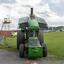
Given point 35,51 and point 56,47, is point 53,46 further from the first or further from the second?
point 35,51

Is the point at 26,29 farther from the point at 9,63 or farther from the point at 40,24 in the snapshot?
the point at 9,63

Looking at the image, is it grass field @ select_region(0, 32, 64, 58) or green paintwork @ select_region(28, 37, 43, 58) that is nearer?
green paintwork @ select_region(28, 37, 43, 58)

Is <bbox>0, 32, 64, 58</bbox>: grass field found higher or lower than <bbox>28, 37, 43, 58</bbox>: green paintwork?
lower

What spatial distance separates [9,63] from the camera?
16.3m

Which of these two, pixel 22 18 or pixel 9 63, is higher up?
pixel 22 18

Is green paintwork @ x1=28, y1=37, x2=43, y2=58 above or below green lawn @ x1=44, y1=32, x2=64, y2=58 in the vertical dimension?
above

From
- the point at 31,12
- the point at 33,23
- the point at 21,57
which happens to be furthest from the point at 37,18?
the point at 21,57

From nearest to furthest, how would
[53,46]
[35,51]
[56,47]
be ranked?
[35,51]
[56,47]
[53,46]

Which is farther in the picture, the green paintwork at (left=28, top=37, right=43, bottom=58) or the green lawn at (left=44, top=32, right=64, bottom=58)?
the green lawn at (left=44, top=32, right=64, bottom=58)

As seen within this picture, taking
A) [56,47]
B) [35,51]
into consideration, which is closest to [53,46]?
[56,47]

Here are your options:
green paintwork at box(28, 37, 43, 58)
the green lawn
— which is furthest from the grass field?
green paintwork at box(28, 37, 43, 58)

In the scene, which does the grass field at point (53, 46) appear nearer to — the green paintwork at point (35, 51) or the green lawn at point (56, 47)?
the green lawn at point (56, 47)

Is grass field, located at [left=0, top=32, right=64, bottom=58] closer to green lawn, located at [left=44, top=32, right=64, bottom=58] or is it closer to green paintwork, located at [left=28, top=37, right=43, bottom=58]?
green lawn, located at [left=44, top=32, right=64, bottom=58]

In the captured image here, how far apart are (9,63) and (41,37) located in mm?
6072
